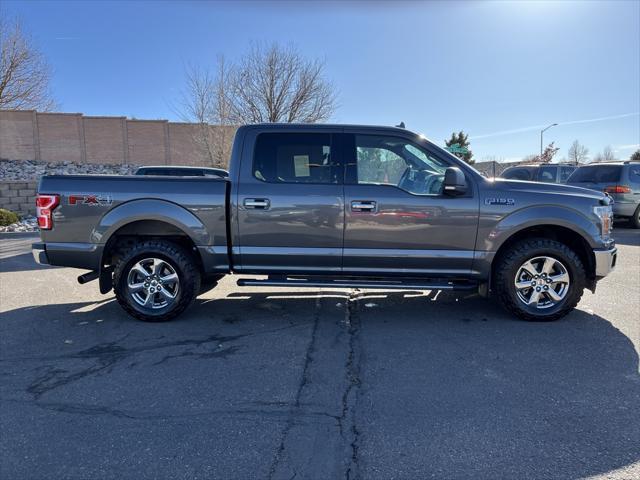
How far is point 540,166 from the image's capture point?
15.8m

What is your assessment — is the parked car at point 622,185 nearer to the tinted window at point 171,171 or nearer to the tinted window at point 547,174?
the tinted window at point 547,174

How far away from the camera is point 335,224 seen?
14.5 feet

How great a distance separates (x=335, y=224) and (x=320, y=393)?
6.19 feet

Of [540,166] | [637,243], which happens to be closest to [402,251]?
[637,243]

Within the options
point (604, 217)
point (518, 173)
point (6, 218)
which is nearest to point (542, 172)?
point (518, 173)

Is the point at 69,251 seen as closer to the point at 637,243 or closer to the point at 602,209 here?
the point at 602,209

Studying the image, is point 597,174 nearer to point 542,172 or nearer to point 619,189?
point 619,189

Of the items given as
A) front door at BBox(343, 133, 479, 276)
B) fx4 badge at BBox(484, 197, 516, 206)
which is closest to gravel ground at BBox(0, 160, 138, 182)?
front door at BBox(343, 133, 479, 276)

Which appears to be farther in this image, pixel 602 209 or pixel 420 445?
pixel 602 209

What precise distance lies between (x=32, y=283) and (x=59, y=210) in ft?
9.17

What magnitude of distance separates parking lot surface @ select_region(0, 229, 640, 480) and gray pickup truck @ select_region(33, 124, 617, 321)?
497 millimetres

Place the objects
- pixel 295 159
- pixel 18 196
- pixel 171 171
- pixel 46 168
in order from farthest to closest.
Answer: pixel 46 168 < pixel 18 196 < pixel 171 171 < pixel 295 159

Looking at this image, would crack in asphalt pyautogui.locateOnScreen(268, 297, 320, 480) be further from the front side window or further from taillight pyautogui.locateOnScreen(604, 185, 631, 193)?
taillight pyautogui.locateOnScreen(604, 185, 631, 193)

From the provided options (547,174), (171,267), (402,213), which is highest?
(547,174)
